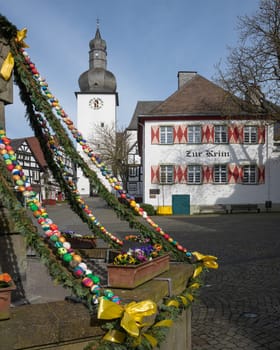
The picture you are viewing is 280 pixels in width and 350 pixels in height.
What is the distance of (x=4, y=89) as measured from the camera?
3000 millimetres

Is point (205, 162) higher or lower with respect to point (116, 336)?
higher

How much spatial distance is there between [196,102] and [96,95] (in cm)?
3568

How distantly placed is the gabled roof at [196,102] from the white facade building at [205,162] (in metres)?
0.16

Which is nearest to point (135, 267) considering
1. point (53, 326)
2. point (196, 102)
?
point (53, 326)

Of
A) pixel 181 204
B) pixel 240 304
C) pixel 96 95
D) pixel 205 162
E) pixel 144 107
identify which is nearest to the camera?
pixel 240 304

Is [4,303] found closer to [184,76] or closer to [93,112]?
[184,76]

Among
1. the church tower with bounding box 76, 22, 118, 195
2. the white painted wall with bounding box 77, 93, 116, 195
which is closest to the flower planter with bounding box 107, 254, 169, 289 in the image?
the church tower with bounding box 76, 22, 118, 195

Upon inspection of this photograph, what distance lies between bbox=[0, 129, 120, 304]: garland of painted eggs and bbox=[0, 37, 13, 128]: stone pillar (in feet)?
1.59

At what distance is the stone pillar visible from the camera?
291 cm

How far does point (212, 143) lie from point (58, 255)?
23.8 m

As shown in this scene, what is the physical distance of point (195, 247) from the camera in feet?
31.5

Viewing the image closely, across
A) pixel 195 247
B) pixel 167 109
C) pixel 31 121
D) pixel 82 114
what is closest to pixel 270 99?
pixel 167 109

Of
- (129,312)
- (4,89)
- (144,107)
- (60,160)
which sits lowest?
(129,312)

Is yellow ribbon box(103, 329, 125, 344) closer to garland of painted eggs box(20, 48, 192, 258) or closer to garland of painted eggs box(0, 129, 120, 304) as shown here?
garland of painted eggs box(0, 129, 120, 304)
